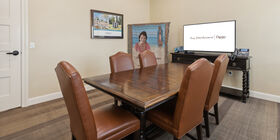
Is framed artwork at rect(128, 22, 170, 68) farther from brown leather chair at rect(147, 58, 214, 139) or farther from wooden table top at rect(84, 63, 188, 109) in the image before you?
brown leather chair at rect(147, 58, 214, 139)

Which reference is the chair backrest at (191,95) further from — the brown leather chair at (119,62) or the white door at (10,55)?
the white door at (10,55)

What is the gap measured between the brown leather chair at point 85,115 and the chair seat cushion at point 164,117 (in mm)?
206

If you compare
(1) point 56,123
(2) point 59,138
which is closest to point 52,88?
(1) point 56,123

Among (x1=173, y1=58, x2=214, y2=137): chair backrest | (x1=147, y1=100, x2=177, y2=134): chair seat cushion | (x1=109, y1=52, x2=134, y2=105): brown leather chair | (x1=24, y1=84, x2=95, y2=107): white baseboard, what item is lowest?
(x1=24, y1=84, x2=95, y2=107): white baseboard

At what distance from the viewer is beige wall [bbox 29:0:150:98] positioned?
9.19 feet

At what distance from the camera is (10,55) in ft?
8.36

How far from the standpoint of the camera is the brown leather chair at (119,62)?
2.26 meters

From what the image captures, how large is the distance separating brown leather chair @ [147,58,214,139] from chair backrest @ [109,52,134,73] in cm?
102

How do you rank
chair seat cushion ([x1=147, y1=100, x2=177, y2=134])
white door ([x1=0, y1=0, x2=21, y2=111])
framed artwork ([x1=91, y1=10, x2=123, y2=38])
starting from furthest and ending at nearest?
framed artwork ([x1=91, y1=10, x2=123, y2=38]), white door ([x1=0, y1=0, x2=21, y2=111]), chair seat cushion ([x1=147, y1=100, x2=177, y2=134])

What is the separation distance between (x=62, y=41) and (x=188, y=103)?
2.83 meters

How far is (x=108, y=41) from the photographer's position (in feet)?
12.9

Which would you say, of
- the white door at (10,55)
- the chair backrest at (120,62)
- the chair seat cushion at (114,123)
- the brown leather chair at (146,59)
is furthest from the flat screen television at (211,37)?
the white door at (10,55)

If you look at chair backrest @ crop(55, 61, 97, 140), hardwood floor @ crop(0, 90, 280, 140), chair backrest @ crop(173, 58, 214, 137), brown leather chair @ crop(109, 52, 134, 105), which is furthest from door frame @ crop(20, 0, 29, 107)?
chair backrest @ crop(173, 58, 214, 137)

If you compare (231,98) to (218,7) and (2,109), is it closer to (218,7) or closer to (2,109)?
(218,7)
